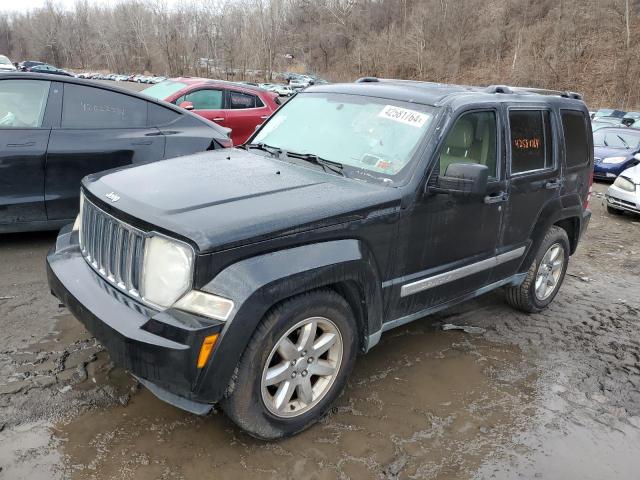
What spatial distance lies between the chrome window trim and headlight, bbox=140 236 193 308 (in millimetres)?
1400

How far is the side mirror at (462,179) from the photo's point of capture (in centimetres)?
312

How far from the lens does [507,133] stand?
3.87m

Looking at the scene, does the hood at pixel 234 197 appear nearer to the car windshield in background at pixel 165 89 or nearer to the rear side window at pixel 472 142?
the rear side window at pixel 472 142

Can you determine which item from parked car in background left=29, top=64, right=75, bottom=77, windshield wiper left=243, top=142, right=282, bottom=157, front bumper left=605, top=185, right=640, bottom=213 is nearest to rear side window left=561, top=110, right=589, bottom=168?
windshield wiper left=243, top=142, right=282, bottom=157

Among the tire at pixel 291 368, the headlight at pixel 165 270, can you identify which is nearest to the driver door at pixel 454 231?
the tire at pixel 291 368

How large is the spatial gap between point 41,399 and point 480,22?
69.6 m

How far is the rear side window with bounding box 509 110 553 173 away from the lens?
3.95 m

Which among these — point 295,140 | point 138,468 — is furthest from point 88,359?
point 295,140

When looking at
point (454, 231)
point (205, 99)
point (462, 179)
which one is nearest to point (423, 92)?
point (462, 179)

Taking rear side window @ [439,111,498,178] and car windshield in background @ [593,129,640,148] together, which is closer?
rear side window @ [439,111,498,178]

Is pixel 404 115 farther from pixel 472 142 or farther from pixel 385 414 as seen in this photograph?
pixel 385 414

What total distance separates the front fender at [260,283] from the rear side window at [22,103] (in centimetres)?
353

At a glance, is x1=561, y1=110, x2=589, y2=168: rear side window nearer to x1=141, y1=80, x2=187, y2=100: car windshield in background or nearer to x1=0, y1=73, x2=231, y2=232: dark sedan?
x1=0, y1=73, x2=231, y2=232: dark sedan

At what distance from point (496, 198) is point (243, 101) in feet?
25.1
